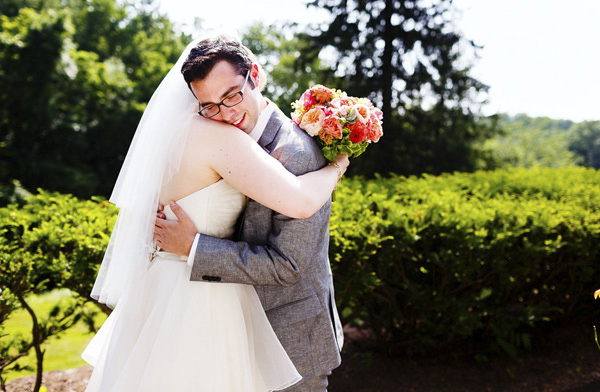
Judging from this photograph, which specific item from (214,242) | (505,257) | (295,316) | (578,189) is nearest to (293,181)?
(214,242)

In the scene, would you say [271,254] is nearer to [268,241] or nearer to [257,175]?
[268,241]

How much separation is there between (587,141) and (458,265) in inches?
1708

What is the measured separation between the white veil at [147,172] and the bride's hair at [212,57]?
0.45ft

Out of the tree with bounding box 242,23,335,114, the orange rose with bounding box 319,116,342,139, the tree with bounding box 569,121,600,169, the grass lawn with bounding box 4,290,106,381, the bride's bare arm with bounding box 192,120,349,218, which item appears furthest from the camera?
the tree with bounding box 569,121,600,169

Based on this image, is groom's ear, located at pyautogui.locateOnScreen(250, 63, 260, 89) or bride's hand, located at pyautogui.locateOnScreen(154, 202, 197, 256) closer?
bride's hand, located at pyautogui.locateOnScreen(154, 202, 197, 256)

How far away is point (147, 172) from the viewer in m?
2.01

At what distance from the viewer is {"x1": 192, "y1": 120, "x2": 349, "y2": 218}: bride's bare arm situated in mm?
1790

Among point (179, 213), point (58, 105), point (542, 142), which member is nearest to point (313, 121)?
point (179, 213)

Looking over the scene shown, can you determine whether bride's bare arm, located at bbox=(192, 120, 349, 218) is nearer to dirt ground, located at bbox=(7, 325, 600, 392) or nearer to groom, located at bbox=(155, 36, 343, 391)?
groom, located at bbox=(155, 36, 343, 391)

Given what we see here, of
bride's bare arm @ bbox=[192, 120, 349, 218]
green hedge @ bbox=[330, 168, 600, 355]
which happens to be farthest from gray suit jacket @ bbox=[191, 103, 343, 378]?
green hedge @ bbox=[330, 168, 600, 355]

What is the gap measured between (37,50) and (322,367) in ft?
64.5

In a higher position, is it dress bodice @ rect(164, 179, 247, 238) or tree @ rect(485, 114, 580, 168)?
tree @ rect(485, 114, 580, 168)

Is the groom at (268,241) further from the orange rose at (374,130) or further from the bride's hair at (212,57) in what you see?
the orange rose at (374,130)

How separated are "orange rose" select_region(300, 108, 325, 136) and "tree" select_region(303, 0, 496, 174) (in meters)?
12.2
